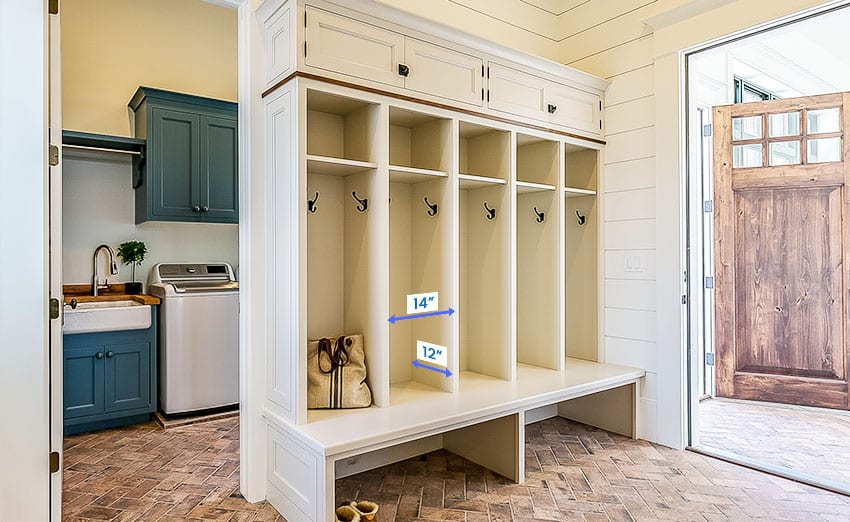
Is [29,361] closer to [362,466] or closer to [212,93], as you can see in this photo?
[362,466]

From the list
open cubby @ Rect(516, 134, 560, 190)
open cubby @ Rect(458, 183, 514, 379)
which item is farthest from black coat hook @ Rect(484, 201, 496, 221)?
open cubby @ Rect(516, 134, 560, 190)

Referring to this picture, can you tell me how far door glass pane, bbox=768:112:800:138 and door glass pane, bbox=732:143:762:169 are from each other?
164mm

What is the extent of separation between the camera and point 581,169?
3639 mm

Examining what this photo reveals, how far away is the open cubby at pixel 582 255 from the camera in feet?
11.7

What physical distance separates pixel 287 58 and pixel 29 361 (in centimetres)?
158

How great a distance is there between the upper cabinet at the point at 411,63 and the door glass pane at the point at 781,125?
1730 mm

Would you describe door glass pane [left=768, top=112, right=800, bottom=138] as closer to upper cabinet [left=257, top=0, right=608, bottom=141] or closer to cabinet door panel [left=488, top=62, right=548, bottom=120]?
upper cabinet [left=257, top=0, right=608, bottom=141]

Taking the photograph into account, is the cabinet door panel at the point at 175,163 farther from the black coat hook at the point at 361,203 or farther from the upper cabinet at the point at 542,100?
the upper cabinet at the point at 542,100

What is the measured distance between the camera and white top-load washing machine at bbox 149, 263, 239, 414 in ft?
12.6

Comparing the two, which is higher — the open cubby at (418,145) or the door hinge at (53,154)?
the open cubby at (418,145)

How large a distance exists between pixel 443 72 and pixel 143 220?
2.76 meters

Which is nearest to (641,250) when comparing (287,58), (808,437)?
(808,437)

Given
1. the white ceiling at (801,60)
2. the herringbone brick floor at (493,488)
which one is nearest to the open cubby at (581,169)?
the herringbone brick floor at (493,488)

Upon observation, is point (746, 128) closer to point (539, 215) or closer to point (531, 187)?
point (539, 215)
